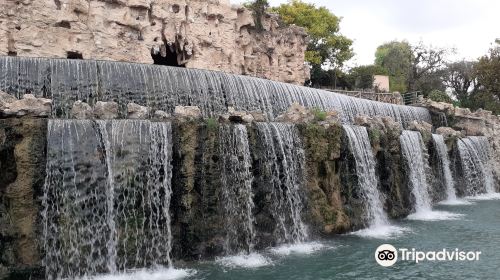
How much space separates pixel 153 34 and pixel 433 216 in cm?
1443

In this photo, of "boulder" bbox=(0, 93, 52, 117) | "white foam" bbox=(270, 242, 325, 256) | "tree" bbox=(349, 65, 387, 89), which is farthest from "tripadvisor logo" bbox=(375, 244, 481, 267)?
"tree" bbox=(349, 65, 387, 89)

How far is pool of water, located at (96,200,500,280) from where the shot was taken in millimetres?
9594

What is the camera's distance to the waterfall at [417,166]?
17266 millimetres

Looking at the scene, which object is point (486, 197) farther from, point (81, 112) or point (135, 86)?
point (81, 112)

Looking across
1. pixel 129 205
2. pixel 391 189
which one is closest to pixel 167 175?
pixel 129 205

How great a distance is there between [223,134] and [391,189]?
7102 millimetres

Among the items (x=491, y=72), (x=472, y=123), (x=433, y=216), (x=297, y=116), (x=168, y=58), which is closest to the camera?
(x=297, y=116)

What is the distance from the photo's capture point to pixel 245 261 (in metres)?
10.6

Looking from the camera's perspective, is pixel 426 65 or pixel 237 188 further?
pixel 426 65

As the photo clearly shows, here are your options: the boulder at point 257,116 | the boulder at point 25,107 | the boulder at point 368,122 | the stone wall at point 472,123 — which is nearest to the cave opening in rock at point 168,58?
the boulder at point 368,122

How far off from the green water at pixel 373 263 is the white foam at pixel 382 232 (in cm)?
26

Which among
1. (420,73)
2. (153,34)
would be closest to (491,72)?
(420,73)

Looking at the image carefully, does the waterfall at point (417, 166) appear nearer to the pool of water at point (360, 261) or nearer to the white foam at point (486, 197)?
the pool of water at point (360, 261)

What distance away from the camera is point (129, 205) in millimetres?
9883
